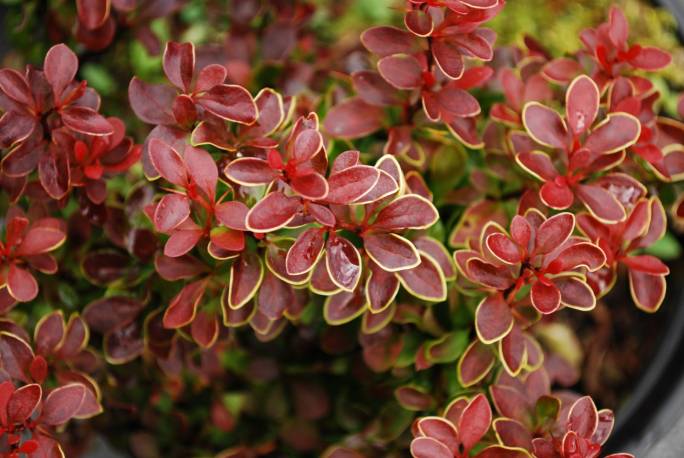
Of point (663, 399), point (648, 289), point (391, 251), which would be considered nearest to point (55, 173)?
point (391, 251)

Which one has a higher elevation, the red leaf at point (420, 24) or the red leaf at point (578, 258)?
the red leaf at point (420, 24)

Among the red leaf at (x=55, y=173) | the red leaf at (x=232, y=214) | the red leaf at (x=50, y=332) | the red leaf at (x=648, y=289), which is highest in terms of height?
the red leaf at (x=232, y=214)

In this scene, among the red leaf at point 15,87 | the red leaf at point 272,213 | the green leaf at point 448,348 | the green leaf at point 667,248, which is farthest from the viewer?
the green leaf at point 667,248

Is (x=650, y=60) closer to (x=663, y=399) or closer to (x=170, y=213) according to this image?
(x=663, y=399)

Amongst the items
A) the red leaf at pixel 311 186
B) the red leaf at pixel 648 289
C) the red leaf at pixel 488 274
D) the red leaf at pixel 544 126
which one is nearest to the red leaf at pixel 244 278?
the red leaf at pixel 311 186

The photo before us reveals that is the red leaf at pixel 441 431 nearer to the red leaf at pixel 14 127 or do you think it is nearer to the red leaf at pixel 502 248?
the red leaf at pixel 502 248

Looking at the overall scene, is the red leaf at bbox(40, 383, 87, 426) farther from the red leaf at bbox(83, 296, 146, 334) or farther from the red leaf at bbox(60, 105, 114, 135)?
the red leaf at bbox(60, 105, 114, 135)
